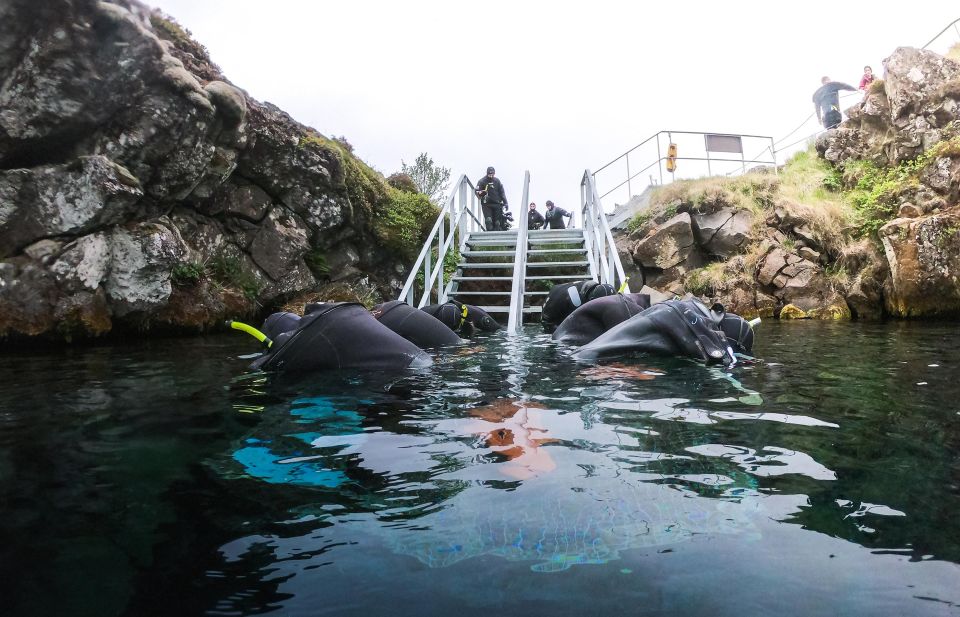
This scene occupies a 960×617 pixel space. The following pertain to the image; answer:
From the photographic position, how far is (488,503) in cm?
132

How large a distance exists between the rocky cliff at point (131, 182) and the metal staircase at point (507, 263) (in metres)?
2.71

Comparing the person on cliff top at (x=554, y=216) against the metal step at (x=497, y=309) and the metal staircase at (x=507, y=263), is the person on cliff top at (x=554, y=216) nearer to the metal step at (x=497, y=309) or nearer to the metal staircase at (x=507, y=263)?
the metal staircase at (x=507, y=263)

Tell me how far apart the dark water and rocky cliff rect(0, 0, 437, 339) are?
3892 mm

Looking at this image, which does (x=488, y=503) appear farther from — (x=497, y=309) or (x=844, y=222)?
(x=844, y=222)

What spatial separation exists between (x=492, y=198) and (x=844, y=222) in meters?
7.91

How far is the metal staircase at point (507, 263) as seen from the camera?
7.63 metres

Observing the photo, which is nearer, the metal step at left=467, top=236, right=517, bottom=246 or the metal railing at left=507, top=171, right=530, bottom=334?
the metal railing at left=507, top=171, right=530, bottom=334

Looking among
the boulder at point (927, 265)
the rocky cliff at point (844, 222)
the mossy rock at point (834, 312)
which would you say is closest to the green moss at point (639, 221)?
the rocky cliff at point (844, 222)

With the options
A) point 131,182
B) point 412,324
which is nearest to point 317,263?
point 131,182

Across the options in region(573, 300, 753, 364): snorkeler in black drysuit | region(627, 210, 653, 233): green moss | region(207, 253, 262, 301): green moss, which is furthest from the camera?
region(627, 210, 653, 233): green moss

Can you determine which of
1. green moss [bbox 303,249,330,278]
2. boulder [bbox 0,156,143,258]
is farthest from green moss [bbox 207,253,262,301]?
boulder [bbox 0,156,143,258]

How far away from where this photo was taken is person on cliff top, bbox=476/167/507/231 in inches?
509

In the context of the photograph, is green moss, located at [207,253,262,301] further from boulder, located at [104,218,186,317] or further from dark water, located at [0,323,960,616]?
dark water, located at [0,323,960,616]

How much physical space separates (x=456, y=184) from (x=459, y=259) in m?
1.38
